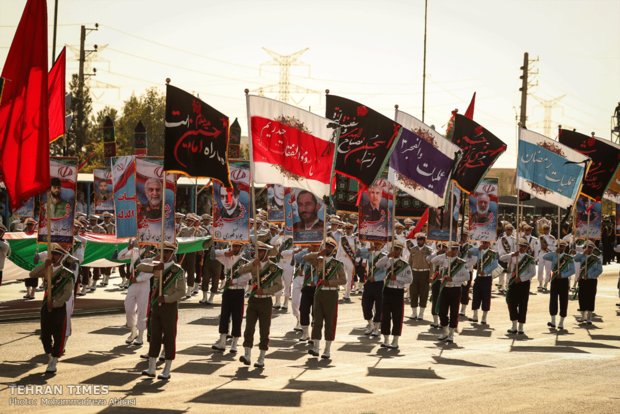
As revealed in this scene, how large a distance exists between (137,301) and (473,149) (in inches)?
343

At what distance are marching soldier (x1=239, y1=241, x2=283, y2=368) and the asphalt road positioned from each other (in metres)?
0.38

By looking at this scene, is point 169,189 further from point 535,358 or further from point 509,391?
point 509,391

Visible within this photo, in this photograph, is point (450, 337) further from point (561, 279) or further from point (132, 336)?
point (132, 336)

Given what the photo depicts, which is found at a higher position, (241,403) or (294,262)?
(294,262)

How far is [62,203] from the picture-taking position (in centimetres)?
2206

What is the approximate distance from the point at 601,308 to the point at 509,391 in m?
16.3

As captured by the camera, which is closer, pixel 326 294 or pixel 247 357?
pixel 247 357

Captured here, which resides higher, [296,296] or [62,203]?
[62,203]

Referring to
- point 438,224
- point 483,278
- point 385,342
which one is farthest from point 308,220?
point 483,278

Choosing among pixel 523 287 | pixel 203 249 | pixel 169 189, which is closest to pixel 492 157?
pixel 523 287

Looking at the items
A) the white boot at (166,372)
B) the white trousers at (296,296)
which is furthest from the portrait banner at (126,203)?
the white boot at (166,372)

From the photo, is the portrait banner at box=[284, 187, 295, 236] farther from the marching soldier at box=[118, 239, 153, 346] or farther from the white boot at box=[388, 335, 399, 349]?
the marching soldier at box=[118, 239, 153, 346]

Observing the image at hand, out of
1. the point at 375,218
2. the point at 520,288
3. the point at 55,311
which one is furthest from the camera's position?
the point at 520,288

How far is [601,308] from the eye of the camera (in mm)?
31156
